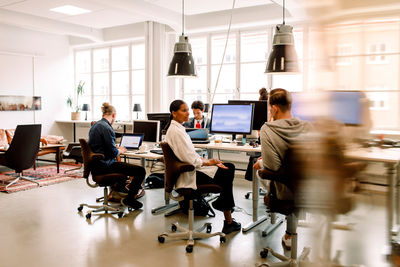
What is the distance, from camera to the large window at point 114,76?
8.45m

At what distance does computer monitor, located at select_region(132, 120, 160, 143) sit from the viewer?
448 centimetres

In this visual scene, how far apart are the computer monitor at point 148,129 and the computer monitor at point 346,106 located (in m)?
4.27

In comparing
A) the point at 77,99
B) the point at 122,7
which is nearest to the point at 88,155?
the point at 122,7

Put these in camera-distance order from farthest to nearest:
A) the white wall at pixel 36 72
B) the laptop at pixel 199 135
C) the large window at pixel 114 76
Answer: the large window at pixel 114 76 → the white wall at pixel 36 72 → the laptop at pixel 199 135

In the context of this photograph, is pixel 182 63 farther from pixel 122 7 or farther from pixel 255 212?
pixel 122 7

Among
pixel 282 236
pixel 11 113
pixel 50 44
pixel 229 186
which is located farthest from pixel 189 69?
pixel 50 44

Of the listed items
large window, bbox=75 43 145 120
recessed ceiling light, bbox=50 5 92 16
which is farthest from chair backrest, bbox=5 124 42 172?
large window, bbox=75 43 145 120

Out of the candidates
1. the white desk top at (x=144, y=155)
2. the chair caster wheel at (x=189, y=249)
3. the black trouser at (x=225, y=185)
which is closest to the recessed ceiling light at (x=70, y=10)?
the white desk top at (x=144, y=155)

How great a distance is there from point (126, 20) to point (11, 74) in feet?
9.71

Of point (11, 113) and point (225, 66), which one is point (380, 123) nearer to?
point (225, 66)

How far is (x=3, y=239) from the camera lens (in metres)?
3.10

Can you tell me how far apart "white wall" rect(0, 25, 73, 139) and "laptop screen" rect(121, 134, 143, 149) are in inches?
187

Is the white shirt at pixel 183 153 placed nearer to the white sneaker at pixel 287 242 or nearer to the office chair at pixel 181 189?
the office chair at pixel 181 189

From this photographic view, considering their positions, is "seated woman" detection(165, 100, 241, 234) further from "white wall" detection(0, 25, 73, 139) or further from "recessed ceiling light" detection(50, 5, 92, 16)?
"white wall" detection(0, 25, 73, 139)
